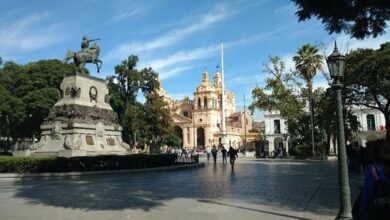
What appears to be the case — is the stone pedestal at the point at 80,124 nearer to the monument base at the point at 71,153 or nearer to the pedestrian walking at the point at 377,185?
the monument base at the point at 71,153

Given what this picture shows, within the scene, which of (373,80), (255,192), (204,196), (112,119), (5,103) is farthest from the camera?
(5,103)

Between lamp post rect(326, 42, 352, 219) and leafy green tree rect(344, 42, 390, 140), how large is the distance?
1890 centimetres

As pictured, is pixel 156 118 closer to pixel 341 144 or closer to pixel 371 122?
pixel 371 122

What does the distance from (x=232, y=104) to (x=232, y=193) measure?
132111 millimetres

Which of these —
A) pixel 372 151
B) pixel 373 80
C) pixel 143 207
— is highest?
pixel 373 80

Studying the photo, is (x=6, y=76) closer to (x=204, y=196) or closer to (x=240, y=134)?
(x=204, y=196)

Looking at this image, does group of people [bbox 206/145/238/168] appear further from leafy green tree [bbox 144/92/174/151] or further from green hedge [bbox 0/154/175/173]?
leafy green tree [bbox 144/92/174/151]

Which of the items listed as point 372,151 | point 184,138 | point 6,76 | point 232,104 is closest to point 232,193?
point 372,151

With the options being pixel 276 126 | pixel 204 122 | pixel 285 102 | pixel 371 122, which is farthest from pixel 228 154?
pixel 204 122

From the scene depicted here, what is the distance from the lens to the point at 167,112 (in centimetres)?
5516

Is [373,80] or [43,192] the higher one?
[373,80]

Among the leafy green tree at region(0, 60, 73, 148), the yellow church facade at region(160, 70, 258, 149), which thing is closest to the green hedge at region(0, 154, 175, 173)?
the leafy green tree at region(0, 60, 73, 148)

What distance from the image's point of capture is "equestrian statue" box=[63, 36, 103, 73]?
2888 centimetres

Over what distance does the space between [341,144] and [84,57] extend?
23343 mm
